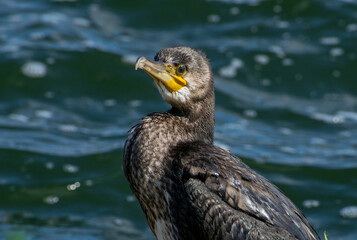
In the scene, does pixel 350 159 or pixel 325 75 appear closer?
pixel 350 159

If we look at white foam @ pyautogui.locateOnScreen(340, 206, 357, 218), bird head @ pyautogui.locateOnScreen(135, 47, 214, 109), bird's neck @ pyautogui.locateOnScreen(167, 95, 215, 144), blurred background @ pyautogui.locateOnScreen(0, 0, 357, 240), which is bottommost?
bird's neck @ pyautogui.locateOnScreen(167, 95, 215, 144)

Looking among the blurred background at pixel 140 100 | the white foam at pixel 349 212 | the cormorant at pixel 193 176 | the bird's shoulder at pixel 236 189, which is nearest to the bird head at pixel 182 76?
the cormorant at pixel 193 176

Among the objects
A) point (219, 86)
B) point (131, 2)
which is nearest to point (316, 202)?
point (219, 86)

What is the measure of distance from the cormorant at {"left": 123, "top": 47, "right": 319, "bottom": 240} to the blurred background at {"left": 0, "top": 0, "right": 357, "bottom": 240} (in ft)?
12.4

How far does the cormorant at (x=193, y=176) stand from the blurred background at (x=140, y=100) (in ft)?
12.4

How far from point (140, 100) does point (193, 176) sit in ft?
23.0

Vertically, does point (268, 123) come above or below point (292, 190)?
above

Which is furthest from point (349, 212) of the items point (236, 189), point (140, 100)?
point (236, 189)

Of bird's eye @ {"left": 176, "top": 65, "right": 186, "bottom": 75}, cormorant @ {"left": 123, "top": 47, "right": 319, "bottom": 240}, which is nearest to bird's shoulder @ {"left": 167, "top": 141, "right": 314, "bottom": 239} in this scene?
cormorant @ {"left": 123, "top": 47, "right": 319, "bottom": 240}

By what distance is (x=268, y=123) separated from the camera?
11398 mm

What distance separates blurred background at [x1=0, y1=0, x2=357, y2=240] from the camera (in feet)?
31.7

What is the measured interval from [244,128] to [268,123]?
42cm

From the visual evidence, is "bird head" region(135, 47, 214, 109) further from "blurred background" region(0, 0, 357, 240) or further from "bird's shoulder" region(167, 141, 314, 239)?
"blurred background" region(0, 0, 357, 240)

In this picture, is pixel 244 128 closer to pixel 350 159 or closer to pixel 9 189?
pixel 350 159
